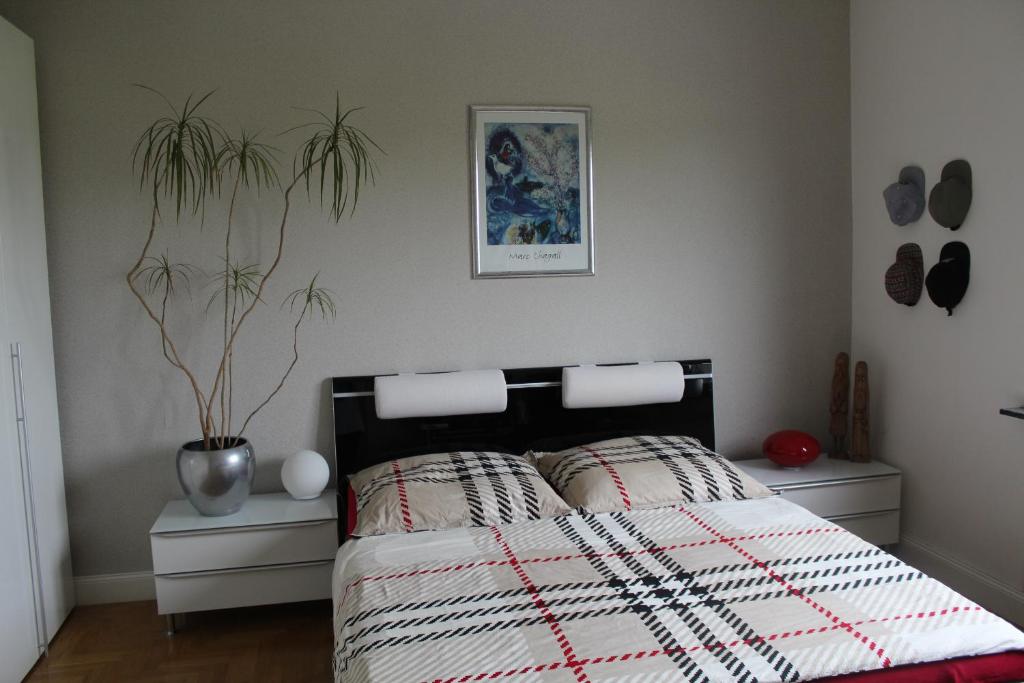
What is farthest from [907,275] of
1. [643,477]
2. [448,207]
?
[448,207]

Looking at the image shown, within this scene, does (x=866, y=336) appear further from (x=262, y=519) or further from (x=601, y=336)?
(x=262, y=519)

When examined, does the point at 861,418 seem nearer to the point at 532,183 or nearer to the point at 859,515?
the point at 859,515

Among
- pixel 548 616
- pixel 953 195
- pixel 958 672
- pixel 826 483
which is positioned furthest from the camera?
pixel 826 483

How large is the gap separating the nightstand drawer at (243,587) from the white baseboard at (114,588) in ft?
1.37

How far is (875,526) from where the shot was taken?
3.56 metres

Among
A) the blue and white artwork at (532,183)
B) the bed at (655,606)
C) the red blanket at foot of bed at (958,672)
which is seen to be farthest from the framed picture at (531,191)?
the red blanket at foot of bed at (958,672)

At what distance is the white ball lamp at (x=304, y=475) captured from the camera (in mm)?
3256

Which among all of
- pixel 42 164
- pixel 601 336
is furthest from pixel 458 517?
pixel 42 164

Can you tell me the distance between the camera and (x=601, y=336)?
3689 millimetres

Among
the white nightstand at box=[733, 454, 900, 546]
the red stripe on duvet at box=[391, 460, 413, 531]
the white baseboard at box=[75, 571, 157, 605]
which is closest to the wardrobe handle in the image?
the white baseboard at box=[75, 571, 157, 605]

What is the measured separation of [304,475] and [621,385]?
1383 millimetres

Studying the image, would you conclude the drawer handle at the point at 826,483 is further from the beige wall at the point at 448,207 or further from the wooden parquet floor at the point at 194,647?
the wooden parquet floor at the point at 194,647

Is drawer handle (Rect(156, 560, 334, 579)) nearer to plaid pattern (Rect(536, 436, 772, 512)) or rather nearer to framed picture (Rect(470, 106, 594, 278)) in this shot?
plaid pattern (Rect(536, 436, 772, 512))

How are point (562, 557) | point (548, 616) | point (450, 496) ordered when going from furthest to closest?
point (450, 496)
point (562, 557)
point (548, 616)
